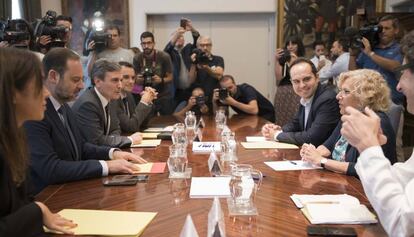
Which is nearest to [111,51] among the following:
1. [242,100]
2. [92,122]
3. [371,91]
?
[242,100]

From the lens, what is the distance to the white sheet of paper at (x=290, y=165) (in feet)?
6.52

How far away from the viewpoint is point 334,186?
1704mm

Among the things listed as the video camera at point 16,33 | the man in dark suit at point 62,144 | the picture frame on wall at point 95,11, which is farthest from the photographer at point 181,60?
the man in dark suit at point 62,144

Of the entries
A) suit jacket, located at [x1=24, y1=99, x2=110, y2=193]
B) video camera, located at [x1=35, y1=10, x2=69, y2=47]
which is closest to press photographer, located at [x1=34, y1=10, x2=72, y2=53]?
video camera, located at [x1=35, y1=10, x2=69, y2=47]

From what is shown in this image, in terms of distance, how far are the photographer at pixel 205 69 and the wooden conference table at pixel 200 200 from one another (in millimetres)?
2401

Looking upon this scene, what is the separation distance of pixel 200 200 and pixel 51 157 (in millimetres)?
697

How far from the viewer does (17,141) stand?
1.20m

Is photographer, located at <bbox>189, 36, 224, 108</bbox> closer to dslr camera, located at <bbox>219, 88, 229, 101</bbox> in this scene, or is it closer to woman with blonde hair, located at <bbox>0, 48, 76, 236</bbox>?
dslr camera, located at <bbox>219, 88, 229, 101</bbox>

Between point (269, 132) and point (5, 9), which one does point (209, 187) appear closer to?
point (269, 132)

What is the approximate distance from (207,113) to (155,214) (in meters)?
2.95

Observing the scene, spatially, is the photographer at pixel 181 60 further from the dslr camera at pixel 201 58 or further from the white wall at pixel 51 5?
the white wall at pixel 51 5

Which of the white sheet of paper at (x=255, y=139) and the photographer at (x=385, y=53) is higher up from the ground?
the photographer at (x=385, y=53)

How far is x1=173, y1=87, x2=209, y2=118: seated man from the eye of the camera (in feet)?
13.6

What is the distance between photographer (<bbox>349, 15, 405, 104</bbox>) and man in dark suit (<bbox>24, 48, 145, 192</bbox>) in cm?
261
